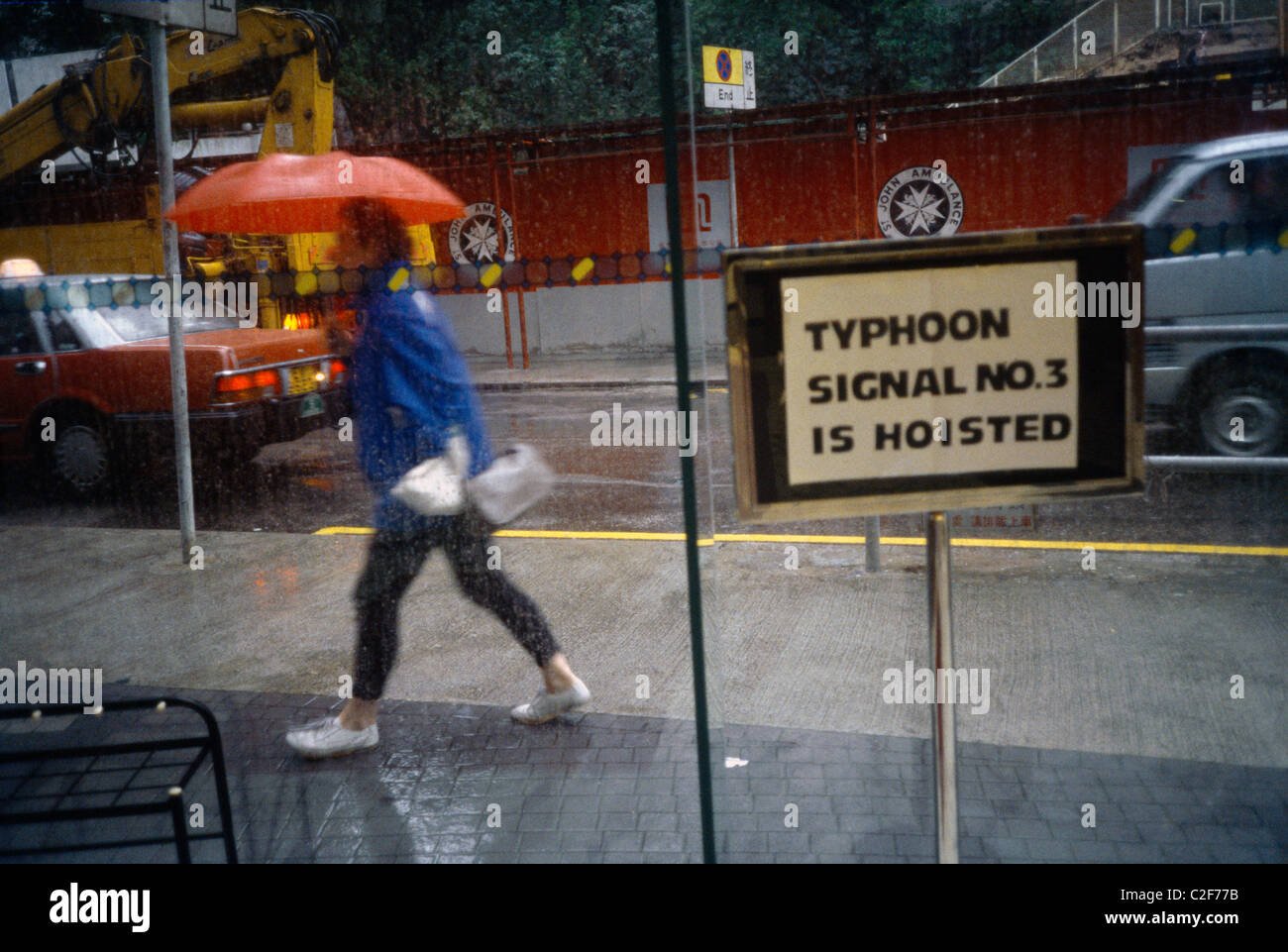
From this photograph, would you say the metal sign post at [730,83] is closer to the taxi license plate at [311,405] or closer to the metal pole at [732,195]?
the metal pole at [732,195]

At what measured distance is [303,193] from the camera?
311cm

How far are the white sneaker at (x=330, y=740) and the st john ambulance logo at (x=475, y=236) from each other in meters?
1.88

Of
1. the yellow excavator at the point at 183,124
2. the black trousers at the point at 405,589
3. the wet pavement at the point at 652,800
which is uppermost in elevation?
the yellow excavator at the point at 183,124

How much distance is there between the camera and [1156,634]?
3.92m

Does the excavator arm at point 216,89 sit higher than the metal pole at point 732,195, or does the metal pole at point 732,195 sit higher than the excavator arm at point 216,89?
the excavator arm at point 216,89

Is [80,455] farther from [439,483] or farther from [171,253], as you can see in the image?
[439,483]

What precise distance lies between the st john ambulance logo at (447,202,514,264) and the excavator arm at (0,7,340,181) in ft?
4.96

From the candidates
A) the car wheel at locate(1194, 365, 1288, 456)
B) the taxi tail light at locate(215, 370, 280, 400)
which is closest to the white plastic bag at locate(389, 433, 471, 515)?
the car wheel at locate(1194, 365, 1288, 456)

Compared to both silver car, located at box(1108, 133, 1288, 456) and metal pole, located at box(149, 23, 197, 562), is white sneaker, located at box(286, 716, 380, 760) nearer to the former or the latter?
metal pole, located at box(149, 23, 197, 562)

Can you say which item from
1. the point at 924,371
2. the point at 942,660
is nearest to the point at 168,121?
the point at 924,371

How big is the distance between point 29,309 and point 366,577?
5.07 metres

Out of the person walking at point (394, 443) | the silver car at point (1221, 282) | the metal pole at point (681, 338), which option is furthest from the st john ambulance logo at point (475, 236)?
the metal pole at point (681, 338)

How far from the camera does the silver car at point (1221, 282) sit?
289 cm

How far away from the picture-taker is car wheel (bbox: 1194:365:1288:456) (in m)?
3.91
